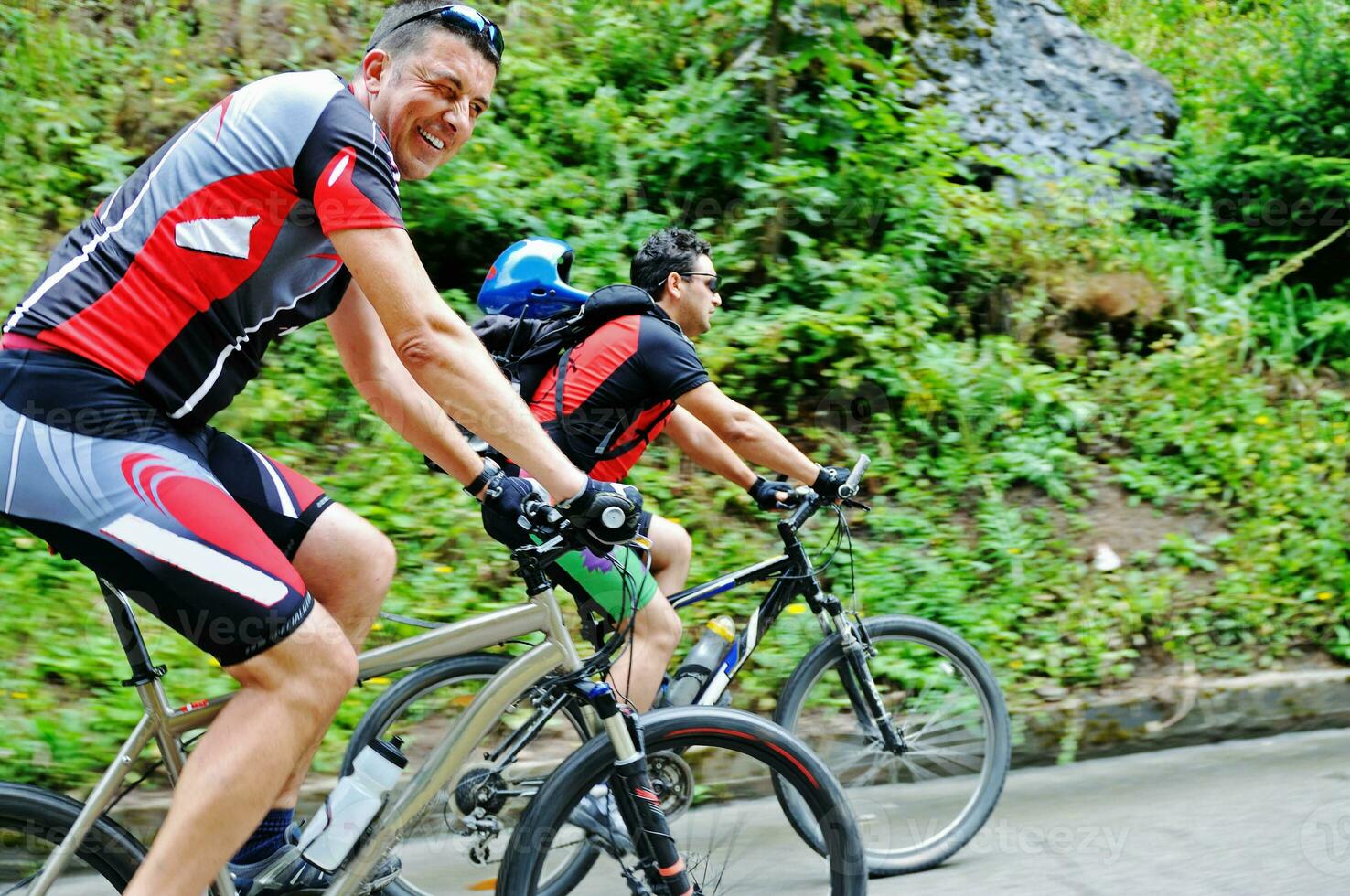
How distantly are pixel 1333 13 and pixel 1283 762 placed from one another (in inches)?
252

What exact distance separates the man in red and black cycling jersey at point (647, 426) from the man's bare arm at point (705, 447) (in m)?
0.05

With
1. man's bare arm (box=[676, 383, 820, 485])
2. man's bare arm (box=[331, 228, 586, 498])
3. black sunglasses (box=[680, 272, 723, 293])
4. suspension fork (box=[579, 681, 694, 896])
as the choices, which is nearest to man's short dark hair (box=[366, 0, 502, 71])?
man's bare arm (box=[331, 228, 586, 498])

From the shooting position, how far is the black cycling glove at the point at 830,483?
157 inches

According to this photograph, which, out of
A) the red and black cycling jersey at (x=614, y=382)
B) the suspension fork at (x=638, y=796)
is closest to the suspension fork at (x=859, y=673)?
the red and black cycling jersey at (x=614, y=382)

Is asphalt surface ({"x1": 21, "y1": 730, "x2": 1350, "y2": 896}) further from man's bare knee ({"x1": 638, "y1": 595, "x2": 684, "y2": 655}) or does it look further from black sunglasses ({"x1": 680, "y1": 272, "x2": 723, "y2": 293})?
black sunglasses ({"x1": 680, "y1": 272, "x2": 723, "y2": 293})

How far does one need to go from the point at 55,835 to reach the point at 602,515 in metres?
1.33

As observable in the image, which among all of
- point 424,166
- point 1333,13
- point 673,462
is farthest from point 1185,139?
point 424,166

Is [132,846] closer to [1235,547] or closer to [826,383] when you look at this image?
[826,383]

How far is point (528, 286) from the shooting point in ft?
12.8

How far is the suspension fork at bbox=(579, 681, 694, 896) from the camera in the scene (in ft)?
8.24

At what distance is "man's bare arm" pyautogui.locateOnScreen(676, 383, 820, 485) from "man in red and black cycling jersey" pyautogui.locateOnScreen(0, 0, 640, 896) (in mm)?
1544

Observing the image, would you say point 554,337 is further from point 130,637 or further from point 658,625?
point 130,637

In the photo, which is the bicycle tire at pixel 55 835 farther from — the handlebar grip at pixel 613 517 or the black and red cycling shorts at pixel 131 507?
the handlebar grip at pixel 613 517

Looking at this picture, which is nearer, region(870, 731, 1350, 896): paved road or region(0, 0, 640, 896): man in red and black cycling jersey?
region(0, 0, 640, 896): man in red and black cycling jersey
